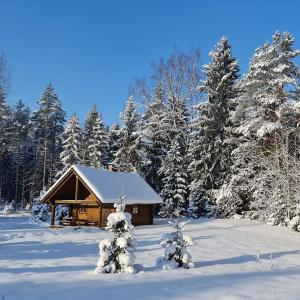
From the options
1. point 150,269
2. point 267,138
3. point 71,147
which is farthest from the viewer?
point 71,147

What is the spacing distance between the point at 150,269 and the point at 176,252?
103cm

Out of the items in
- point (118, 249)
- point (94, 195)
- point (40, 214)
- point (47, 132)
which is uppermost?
point (47, 132)

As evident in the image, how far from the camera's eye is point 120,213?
43.0 feet

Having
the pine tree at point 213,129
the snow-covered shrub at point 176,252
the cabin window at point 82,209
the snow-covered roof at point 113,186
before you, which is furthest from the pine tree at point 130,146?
the snow-covered shrub at point 176,252

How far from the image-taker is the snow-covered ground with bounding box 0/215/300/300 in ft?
30.2

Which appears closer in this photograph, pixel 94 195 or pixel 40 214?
pixel 94 195

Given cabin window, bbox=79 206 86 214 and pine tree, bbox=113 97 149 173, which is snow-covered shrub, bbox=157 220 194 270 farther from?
pine tree, bbox=113 97 149 173

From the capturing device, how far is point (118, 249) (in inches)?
502

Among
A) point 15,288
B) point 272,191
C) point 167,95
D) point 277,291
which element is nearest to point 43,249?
point 15,288

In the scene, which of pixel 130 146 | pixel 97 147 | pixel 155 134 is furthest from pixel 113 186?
pixel 97 147

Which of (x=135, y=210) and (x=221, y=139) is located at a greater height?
(x=221, y=139)

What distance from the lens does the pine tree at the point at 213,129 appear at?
127 ft

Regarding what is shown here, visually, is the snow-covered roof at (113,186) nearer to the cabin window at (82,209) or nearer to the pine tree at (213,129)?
the cabin window at (82,209)

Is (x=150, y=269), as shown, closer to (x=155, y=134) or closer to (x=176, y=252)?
(x=176, y=252)
